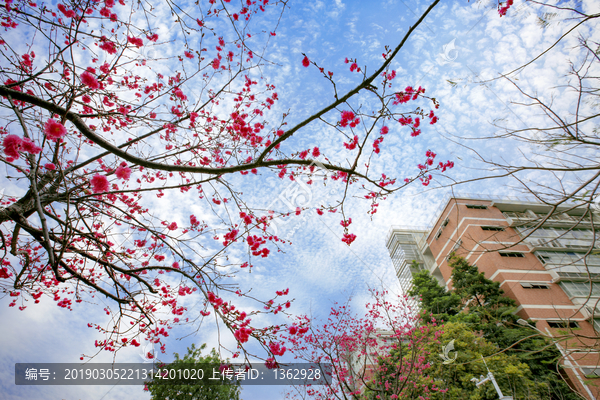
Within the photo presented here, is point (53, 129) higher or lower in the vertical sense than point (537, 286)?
higher

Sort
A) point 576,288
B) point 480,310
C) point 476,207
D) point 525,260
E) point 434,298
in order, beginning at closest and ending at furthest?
1. point 480,310
2. point 434,298
3. point 576,288
4. point 525,260
5. point 476,207

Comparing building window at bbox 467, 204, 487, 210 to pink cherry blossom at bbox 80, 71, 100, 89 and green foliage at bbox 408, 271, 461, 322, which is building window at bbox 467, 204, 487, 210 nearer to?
green foliage at bbox 408, 271, 461, 322

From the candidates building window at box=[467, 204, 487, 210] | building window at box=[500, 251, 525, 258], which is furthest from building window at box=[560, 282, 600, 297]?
building window at box=[467, 204, 487, 210]

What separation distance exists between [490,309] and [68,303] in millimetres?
17808

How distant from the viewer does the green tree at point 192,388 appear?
11422mm

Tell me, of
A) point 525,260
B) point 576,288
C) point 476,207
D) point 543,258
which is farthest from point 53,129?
point 576,288

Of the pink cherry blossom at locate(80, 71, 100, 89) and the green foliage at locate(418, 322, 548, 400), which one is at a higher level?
the pink cherry blossom at locate(80, 71, 100, 89)

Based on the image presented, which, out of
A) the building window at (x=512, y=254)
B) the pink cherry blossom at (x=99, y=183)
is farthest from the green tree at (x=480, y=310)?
the pink cherry blossom at (x=99, y=183)

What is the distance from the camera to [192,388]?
38.2 ft

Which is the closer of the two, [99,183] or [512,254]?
[99,183]

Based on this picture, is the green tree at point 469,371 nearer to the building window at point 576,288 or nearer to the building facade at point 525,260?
the building facade at point 525,260

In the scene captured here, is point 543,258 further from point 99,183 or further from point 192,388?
point 99,183

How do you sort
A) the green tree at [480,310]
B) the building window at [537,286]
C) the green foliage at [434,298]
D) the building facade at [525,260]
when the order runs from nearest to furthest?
the green tree at [480,310], the building facade at [525,260], the green foliage at [434,298], the building window at [537,286]

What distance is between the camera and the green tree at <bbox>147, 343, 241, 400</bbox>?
11.4 meters
